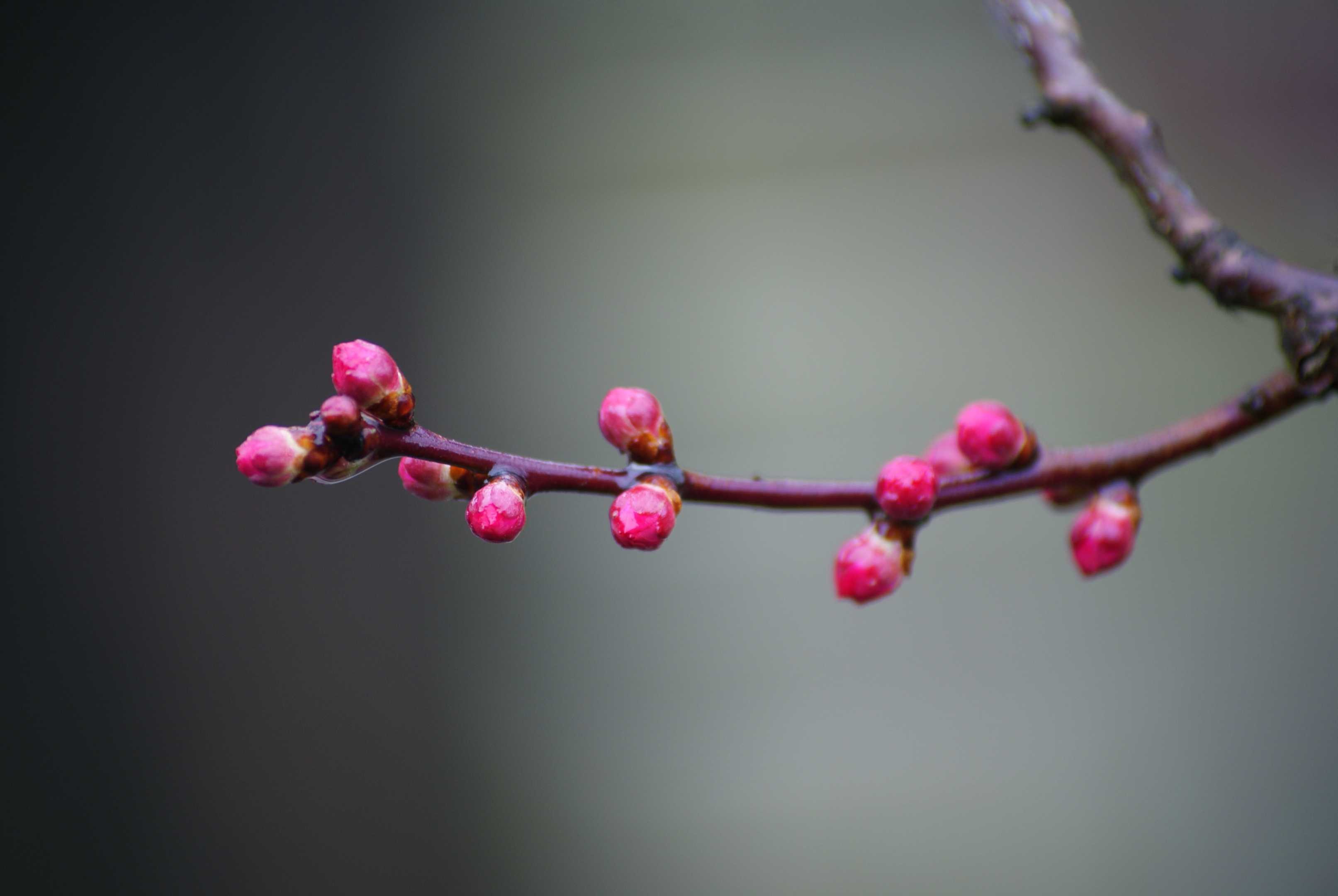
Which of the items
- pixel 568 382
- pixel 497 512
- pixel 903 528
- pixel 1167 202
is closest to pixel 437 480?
pixel 497 512

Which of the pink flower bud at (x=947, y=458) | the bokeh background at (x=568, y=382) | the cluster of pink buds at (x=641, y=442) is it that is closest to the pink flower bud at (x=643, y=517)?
the cluster of pink buds at (x=641, y=442)

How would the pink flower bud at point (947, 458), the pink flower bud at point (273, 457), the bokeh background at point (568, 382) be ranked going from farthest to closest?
the bokeh background at point (568, 382) < the pink flower bud at point (947, 458) < the pink flower bud at point (273, 457)

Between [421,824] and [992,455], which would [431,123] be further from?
[992,455]

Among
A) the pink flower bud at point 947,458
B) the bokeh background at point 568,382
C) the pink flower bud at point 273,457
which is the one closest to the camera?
the pink flower bud at point 273,457

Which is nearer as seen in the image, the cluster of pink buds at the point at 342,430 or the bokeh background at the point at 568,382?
the cluster of pink buds at the point at 342,430

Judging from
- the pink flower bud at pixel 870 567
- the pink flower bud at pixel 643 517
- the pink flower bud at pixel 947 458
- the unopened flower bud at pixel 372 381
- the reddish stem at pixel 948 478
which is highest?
the unopened flower bud at pixel 372 381

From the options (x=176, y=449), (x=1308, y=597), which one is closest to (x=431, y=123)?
(x=176, y=449)

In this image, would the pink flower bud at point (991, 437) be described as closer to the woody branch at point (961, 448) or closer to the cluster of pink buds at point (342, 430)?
the woody branch at point (961, 448)
